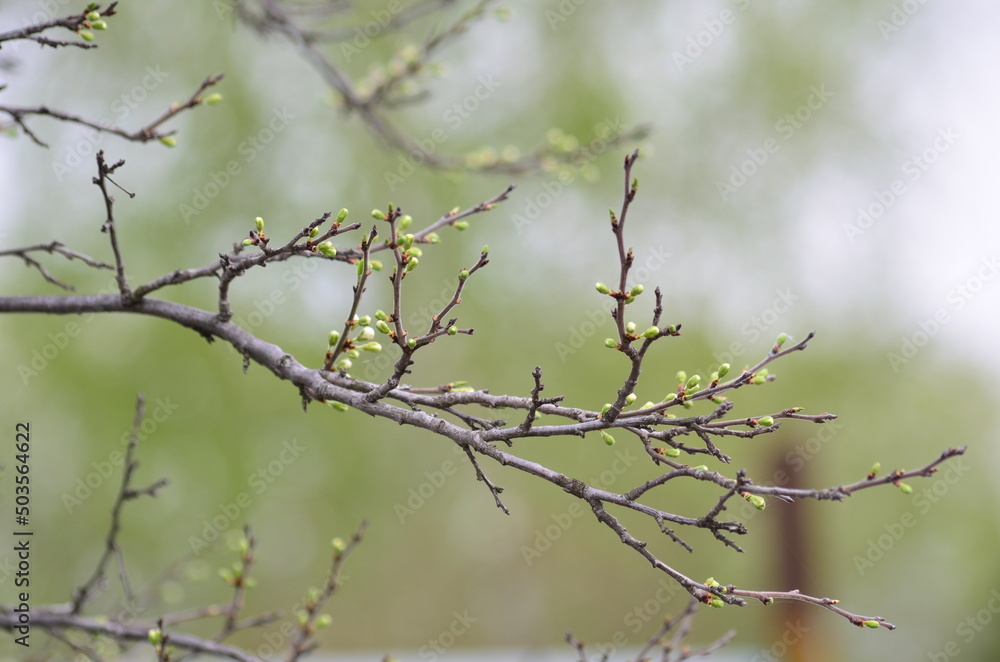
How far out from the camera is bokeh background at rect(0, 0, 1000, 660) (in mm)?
13531

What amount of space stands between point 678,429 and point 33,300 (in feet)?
7.24

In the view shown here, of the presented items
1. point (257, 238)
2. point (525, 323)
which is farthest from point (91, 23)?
point (525, 323)

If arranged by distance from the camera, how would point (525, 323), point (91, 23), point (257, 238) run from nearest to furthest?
point (257, 238) < point (91, 23) < point (525, 323)

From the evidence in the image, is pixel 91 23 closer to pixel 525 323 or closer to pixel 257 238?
pixel 257 238

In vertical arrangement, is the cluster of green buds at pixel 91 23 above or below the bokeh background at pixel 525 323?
below

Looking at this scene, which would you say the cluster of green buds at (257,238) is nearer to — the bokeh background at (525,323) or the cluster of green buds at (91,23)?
the cluster of green buds at (91,23)

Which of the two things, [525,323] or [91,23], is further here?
[525,323]

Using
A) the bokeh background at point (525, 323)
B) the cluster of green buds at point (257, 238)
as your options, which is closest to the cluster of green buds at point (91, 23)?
the cluster of green buds at point (257, 238)

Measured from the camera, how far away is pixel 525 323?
1527 cm

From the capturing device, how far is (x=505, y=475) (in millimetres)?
14688

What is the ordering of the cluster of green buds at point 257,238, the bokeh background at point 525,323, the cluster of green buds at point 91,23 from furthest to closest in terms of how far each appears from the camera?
→ the bokeh background at point 525,323 → the cluster of green buds at point 91,23 → the cluster of green buds at point 257,238

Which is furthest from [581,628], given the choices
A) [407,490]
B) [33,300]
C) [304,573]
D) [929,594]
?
[33,300]

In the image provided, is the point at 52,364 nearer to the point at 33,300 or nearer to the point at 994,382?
the point at 33,300

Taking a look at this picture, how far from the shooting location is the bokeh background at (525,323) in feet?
44.4
